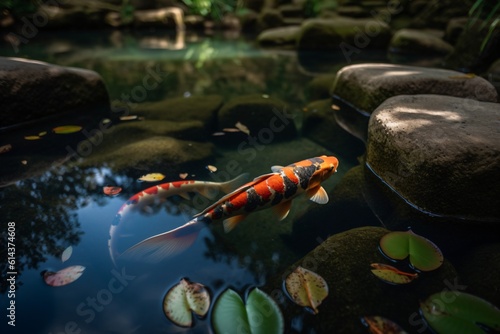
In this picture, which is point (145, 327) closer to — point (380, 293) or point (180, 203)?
point (180, 203)

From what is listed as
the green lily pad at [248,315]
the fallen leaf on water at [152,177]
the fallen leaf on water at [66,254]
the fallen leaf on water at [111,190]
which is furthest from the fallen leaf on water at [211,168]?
the green lily pad at [248,315]

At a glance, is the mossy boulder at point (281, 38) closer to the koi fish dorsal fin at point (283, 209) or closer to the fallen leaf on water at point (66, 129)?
the fallen leaf on water at point (66, 129)

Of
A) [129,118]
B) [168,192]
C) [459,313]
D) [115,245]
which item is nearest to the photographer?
[459,313]

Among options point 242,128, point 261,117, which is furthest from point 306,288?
point 261,117

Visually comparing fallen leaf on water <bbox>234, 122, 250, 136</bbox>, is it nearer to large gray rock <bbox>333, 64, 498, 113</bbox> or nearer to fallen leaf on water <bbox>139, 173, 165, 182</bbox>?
fallen leaf on water <bbox>139, 173, 165, 182</bbox>

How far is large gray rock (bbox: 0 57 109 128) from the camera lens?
374 centimetres

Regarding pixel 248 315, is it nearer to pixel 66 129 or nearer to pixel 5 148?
pixel 5 148

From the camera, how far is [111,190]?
105 inches

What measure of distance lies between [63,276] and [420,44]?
1090cm

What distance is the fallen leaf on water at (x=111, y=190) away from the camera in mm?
2623

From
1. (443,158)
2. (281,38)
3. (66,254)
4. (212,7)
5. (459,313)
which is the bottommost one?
(212,7)

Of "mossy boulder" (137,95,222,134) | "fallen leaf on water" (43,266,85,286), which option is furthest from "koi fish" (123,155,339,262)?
"mossy boulder" (137,95,222,134)

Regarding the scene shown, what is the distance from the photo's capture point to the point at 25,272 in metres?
1.87

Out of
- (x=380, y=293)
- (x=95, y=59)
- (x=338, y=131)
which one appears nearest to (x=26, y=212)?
(x=380, y=293)
